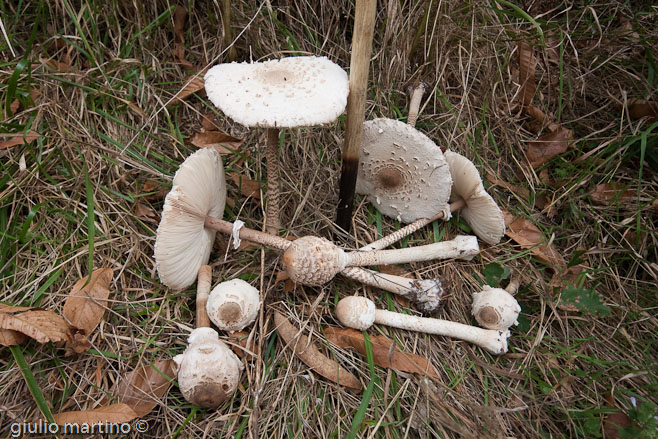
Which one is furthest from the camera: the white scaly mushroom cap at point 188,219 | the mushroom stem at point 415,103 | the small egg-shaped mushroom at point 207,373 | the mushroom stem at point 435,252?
the mushroom stem at point 415,103

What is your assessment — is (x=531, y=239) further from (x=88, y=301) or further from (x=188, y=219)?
(x=88, y=301)

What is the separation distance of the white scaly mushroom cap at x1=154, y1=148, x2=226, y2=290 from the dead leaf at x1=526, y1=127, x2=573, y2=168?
2.38 m

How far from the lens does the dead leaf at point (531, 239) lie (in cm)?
288

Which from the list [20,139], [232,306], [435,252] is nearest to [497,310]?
[435,252]

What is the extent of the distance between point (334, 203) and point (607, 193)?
2000mm

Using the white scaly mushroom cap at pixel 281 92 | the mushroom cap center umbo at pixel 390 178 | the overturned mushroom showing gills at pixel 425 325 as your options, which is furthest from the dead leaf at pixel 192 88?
the overturned mushroom showing gills at pixel 425 325

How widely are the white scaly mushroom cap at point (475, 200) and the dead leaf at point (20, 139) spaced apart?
265cm

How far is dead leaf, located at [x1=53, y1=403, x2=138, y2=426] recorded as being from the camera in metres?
1.96

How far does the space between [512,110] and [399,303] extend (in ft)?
6.30

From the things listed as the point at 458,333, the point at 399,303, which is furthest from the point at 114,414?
the point at 458,333

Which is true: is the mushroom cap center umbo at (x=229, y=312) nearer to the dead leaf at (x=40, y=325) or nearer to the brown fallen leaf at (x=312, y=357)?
the brown fallen leaf at (x=312, y=357)

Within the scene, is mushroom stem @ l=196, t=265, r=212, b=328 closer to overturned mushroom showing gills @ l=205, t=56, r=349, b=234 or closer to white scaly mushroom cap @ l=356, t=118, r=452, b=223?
overturned mushroom showing gills @ l=205, t=56, r=349, b=234

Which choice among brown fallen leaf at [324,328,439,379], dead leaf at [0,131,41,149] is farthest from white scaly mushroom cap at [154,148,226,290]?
dead leaf at [0,131,41,149]

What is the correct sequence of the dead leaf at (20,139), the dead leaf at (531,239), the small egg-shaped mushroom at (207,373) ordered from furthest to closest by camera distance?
the dead leaf at (531,239) → the dead leaf at (20,139) → the small egg-shaped mushroom at (207,373)
